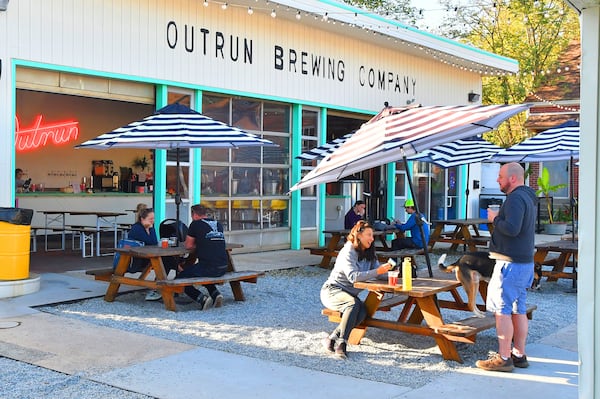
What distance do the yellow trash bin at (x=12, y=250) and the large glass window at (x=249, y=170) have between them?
15.2 feet

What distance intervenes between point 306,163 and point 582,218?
11.9 metres

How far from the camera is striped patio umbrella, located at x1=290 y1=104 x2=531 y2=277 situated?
20.3ft

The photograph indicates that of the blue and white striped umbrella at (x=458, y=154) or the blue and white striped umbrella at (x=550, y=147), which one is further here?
the blue and white striped umbrella at (x=458, y=154)

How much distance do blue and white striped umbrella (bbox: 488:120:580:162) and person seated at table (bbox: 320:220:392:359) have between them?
20.0 feet

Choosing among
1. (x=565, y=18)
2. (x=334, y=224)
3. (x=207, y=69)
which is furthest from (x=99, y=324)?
(x=565, y=18)

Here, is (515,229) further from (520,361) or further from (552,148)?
(552,148)

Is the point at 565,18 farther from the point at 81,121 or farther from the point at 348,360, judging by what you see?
the point at 348,360

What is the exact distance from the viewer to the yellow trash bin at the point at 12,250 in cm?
857

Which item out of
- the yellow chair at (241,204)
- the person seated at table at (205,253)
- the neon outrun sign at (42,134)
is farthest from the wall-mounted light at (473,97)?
the person seated at table at (205,253)

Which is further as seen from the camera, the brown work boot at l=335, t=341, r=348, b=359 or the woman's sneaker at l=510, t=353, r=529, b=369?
the brown work boot at l=335, t=341, r=348, b=359

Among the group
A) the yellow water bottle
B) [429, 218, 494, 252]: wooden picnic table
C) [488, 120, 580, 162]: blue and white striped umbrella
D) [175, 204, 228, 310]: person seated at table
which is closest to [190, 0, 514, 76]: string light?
[488, 120, 580, 162]: blue and white striped umbrella

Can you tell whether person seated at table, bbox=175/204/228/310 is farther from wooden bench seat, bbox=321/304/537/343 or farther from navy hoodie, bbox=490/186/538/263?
navy hoodie, bbox=490/186/538/263

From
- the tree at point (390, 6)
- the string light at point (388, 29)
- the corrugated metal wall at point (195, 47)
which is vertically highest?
the tree at point (390, 6)

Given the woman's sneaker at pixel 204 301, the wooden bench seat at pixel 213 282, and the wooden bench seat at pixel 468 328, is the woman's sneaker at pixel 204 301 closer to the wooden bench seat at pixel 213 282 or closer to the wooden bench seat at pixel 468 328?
the wooden bench seat at pixel 213 282
